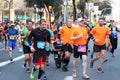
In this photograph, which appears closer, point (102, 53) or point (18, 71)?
point (102, 53)

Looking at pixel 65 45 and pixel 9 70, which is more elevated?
pixel 65 45

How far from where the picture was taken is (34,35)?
11750 mm

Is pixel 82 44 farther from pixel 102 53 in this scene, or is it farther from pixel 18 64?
pixel 18 64

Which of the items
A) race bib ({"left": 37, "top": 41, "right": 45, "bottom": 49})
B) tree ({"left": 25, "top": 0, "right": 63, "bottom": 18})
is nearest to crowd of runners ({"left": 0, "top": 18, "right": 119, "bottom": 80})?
race bib ({"left": 37, "top": 41, "right": 45, "bottom": 49})

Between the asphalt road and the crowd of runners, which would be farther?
the asphalt road

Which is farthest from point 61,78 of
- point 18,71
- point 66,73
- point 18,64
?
point 18,64

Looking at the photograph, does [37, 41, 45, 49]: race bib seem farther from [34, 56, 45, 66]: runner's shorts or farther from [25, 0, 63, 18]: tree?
[25, 0, 63, 18]: tree

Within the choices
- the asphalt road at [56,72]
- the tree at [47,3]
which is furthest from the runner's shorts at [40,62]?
the tree at [47,3]

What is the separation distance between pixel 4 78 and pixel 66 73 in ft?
7.38

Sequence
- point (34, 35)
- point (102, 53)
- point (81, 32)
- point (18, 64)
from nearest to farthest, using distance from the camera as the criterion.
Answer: point (34, 35), point (81, 32), point (102, 53), point (18, 64)

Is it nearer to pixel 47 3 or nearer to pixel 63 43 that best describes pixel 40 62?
pixel 63 43

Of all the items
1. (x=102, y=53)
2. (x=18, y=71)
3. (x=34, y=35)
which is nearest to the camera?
(x=34, y=35)

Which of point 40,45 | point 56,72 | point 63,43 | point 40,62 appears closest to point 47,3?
point 63,43

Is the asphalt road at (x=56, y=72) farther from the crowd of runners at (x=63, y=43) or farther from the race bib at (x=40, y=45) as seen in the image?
the race bib at (x=40, y=45)
